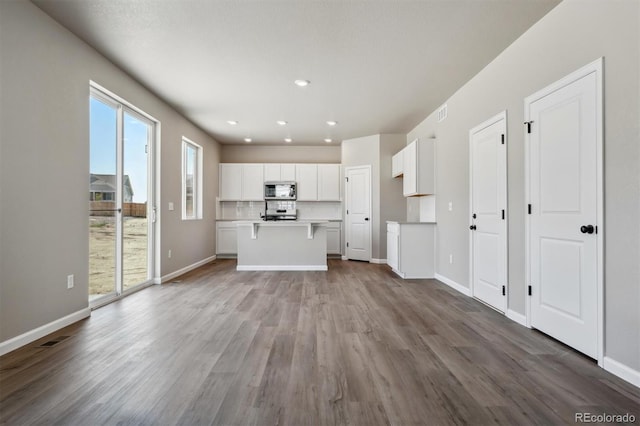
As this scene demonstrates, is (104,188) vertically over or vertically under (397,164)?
under

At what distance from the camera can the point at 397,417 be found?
1.59 meters

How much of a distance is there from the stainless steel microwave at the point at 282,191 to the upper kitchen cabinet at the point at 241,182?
0.45 ft

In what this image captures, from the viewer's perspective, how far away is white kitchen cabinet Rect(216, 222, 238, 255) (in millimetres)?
7715

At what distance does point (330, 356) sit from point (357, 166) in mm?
5502

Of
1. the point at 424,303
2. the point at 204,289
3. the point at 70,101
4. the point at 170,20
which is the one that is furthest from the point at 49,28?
the point at 424,303

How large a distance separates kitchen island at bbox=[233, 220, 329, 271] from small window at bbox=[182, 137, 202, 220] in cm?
123

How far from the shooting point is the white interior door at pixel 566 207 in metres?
2.24

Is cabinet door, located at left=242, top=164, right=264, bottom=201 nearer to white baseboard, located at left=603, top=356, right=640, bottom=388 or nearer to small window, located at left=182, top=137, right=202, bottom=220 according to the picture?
small window, located at left=182, top=137, right=202, bottom=220

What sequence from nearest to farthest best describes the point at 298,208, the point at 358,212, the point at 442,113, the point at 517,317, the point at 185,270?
the point at 517,317, the point at 442,113, the point at 185,270, the point at 358,212, the point at 298,208

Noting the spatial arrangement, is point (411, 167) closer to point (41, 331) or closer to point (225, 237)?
point (225, 237)

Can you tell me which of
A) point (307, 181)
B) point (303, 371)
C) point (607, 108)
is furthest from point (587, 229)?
point (307, 181)

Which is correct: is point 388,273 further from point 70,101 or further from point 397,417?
point 70,101

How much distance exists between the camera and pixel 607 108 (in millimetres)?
2133

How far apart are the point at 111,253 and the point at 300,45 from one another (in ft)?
10.4
